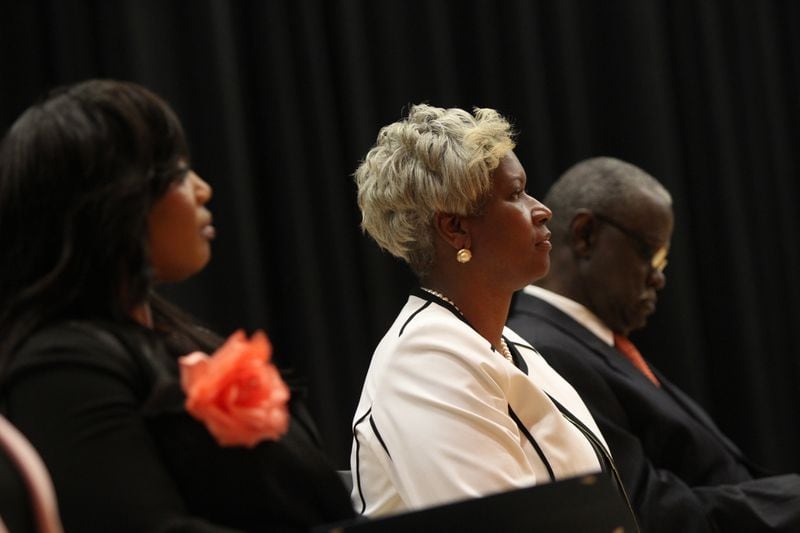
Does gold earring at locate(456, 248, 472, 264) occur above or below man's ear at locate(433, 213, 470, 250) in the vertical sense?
below

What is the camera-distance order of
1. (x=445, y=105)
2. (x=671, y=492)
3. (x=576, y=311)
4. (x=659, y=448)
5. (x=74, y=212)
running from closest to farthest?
(x=74, y=212), (x=671, y=492), (x=659, y=448), (x=576, y=311), (x=445, y=105)

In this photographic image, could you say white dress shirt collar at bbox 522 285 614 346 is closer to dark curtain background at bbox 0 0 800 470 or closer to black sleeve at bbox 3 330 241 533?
dark curtain background at bbox 0 0 800 470

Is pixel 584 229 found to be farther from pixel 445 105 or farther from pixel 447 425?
pixel 447 425

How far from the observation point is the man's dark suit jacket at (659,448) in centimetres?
281

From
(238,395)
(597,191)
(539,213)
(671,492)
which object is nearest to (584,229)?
(597,191)

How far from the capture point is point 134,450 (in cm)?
142

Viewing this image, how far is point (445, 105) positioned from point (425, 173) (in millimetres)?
1503

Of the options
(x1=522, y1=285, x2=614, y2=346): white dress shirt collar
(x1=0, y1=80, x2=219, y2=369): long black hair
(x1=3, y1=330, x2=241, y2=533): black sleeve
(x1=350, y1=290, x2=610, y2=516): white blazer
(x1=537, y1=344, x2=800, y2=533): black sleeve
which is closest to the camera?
(x1=3, y1=330, x2=241, y2=533): black sleeve

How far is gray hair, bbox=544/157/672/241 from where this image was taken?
3.38 m

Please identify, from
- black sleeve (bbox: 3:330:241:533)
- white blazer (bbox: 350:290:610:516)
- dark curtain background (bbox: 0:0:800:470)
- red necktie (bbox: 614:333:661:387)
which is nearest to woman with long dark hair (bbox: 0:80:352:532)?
black sleeve (bbox: 3:330:241:533)

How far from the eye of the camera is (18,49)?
3.23 metres

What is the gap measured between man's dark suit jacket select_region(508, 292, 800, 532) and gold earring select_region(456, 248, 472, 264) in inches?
28.4

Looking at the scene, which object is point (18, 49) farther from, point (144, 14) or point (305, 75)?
point (305, 75)

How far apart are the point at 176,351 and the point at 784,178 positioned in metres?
3.32
